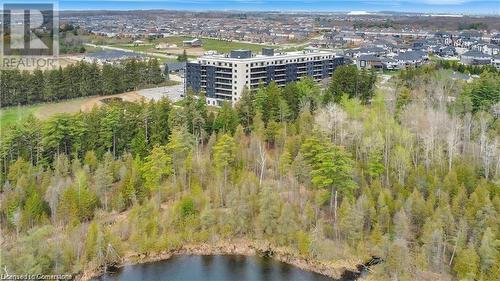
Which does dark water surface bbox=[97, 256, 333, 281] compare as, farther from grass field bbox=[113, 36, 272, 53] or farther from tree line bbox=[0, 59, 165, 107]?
grass field bbox=[113, 36, 272, 53]

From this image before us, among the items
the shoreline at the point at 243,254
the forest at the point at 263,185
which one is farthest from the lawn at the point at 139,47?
the shoreline at the point at 243,254

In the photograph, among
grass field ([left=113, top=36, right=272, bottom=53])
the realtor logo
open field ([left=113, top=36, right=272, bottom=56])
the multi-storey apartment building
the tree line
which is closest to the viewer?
the tree line

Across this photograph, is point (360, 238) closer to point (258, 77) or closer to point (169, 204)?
point (169, 204)

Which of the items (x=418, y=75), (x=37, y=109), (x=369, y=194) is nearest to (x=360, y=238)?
(x=369, y=194)

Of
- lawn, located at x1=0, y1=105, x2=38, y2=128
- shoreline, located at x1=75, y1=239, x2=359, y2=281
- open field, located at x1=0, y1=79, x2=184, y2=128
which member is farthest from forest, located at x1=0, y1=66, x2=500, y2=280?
lawn, located at x1=0, y1=105, x2=38, y2=128

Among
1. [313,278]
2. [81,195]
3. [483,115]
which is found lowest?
[313,278]

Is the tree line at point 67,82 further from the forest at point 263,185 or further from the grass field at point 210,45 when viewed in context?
the grass field at point 210,45
